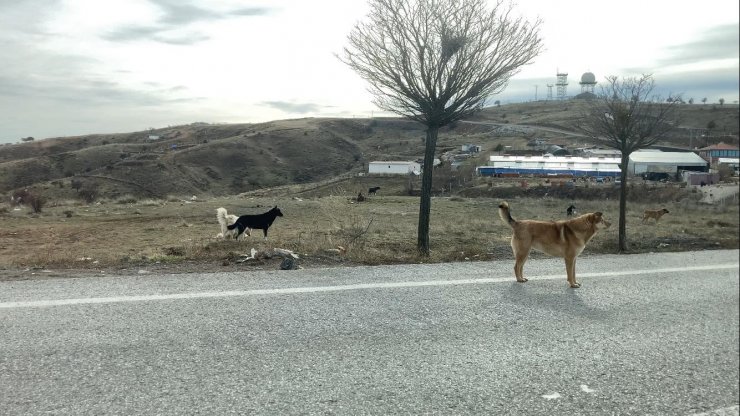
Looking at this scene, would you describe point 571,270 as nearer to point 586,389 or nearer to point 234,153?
point 586,389

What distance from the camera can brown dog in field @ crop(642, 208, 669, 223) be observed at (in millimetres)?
7091

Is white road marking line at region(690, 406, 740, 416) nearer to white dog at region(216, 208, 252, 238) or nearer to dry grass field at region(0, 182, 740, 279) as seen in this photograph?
dry grass field at region(0, 182, 740, 279)

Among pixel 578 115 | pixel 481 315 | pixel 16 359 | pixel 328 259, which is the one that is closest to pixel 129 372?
pixel 16 359

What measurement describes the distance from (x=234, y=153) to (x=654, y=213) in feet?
219

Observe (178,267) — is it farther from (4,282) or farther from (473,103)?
(473,103)

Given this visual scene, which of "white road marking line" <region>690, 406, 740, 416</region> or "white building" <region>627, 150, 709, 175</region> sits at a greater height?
"white building" <region>627, 150, 709, 175</region>

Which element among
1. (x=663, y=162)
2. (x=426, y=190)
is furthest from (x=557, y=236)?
(x=426, y=190)

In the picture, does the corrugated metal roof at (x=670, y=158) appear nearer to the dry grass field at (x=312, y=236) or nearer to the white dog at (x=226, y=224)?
the dry grass field at (x=312, y=236)

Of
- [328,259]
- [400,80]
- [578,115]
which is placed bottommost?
[328,259]

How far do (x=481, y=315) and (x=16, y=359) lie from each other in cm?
383

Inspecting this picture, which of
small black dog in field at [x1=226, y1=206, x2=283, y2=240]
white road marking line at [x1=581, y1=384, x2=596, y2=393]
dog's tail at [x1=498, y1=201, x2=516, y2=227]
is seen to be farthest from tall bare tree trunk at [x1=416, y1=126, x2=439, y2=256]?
white road marking line at [x1=581, y1=384, x2=596, y2=393]

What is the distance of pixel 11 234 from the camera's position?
429 inches

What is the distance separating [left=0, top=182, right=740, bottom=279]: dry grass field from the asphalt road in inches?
35.5

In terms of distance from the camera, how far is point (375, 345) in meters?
4.20
